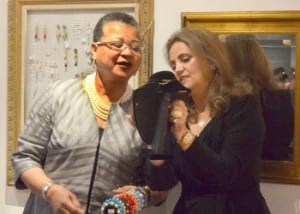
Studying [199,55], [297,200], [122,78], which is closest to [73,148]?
[122,78]

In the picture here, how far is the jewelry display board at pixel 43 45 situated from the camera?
5.96 feet

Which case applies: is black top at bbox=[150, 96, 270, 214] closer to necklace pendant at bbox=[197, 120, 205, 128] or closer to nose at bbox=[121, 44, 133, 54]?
necklace pendant at bbox=[197, 120, 205, 128]

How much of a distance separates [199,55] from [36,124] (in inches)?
19.7

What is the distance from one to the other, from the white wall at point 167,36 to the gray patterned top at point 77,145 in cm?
31

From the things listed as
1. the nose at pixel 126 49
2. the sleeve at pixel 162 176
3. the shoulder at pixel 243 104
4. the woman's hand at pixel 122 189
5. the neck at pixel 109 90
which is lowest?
the woman's hand at pixel 122 189

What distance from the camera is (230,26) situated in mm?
1662

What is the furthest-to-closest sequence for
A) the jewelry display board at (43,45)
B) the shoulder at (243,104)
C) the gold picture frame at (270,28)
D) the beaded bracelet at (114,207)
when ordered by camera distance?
1. the jewelry display board at (43,45)
2. the gold picture frame at (270,28)
3. the shoulder at (243,104)
4. the beaded bracelet at (114,207)

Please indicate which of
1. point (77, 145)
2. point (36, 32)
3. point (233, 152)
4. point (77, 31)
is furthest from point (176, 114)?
point (36, 32)

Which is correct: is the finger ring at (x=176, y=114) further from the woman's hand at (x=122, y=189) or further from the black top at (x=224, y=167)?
the woman's hand at (x=122, y=189)

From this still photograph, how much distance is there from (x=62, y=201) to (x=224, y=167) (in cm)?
44

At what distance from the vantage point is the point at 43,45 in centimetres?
187

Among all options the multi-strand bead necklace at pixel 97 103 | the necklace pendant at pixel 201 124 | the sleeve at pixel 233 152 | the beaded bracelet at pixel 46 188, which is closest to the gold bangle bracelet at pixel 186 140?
the sleeve at pixel 233 152

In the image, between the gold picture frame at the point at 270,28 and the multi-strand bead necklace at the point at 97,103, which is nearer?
the multi-strand bead necklace at the point at 97,103

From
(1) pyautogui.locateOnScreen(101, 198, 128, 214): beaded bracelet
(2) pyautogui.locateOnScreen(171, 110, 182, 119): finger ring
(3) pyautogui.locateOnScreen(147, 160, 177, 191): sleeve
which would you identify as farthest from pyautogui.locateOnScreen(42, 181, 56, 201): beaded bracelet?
(2) pyautogui.locateOnScreen(171, 110, 182, 119): finger ring
